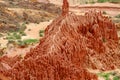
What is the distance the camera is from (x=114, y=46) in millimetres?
19656

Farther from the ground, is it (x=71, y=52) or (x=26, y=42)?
(x=71, y=52)

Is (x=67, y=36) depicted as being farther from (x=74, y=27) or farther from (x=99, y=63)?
(x=99, y=63)

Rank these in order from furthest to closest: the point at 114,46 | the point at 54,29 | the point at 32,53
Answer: the point at 114,46 < the point at 54,29 < the point at 32,53

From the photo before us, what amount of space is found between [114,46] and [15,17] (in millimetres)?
19498

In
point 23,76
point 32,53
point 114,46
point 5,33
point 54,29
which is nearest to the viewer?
point 23,76

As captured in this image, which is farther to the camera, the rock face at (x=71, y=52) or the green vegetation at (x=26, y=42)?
the green vegetation at (x=26, y=42)

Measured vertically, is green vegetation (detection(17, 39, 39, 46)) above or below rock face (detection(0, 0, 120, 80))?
below

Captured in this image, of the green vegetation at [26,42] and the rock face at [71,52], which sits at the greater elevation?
the rock face at [71,52]

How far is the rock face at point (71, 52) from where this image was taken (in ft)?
47.2

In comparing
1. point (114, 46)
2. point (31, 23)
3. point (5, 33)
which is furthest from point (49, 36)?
point (31, 23)

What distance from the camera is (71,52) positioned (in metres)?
16.0

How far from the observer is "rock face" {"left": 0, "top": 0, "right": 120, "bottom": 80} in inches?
567

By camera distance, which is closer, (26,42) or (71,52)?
(71,52)

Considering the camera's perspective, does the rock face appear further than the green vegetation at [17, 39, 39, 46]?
No
